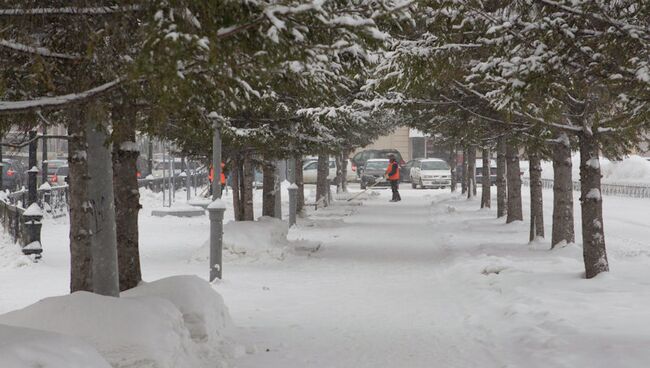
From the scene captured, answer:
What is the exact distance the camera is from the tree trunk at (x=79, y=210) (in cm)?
852

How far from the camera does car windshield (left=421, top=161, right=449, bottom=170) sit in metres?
50.8

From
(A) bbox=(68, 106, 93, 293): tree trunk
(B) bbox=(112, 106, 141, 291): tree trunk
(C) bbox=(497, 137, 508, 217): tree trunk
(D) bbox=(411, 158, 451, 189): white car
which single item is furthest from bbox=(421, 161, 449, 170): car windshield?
(A) bbox=(68, 106, 93, 293): tree trunk

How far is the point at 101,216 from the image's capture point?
800 cm

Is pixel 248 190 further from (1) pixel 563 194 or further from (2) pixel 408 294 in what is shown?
(2) pixel 408 294

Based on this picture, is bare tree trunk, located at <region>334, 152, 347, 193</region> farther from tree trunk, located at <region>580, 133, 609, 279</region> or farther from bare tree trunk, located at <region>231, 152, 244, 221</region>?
tree trunk, located at <region>580, 133, 609, 279</region>

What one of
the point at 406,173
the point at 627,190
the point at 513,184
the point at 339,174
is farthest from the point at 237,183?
the point at 406,173

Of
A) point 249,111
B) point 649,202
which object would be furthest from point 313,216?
point 649,202

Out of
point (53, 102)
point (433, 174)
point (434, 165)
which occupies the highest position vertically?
point (53, 102)

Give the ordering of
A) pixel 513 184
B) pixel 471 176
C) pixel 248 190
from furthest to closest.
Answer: pixel 471 176 → pixel 513 184 → pixel 248 190

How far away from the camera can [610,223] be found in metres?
23.2

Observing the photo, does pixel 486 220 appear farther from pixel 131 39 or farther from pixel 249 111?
pixel 131 39

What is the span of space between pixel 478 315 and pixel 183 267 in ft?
20.6

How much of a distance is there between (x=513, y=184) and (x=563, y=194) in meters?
6.23

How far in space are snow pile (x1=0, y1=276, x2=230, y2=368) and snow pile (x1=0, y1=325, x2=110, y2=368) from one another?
28.3 inches
